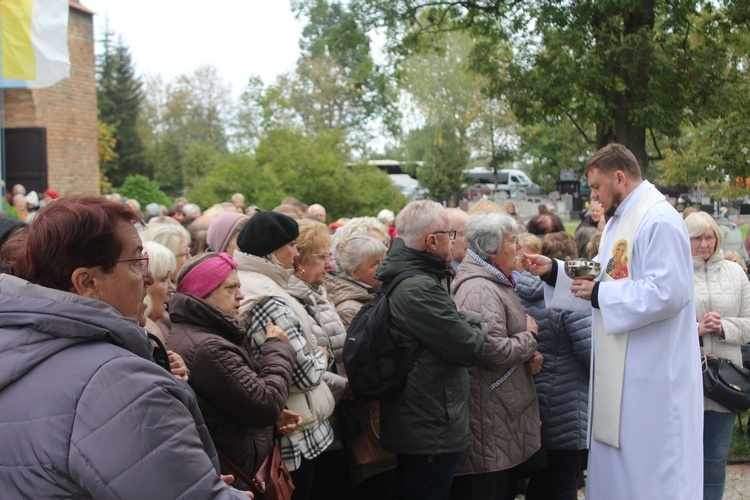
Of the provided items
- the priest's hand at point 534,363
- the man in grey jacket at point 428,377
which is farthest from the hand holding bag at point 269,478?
the priest's hand at point 534,363

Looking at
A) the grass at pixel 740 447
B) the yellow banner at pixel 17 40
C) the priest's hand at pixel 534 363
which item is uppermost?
the yellow banner at pixel 17 40

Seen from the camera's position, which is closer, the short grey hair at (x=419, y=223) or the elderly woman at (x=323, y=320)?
the short grey hair at (x=419, y=223)

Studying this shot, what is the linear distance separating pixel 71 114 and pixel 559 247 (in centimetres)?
2207

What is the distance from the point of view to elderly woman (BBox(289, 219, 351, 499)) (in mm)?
4469

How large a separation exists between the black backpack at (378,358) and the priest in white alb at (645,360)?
1023 mm

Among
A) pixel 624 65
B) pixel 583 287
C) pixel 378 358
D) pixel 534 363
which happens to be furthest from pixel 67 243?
pixel 624 65

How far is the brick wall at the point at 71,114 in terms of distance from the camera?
23077 millimetres

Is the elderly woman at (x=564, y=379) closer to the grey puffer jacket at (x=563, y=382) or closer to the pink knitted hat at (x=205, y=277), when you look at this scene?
the grey puffer jacket at (x=563, y=382)

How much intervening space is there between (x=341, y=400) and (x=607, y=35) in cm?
720

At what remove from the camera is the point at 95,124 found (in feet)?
83.8

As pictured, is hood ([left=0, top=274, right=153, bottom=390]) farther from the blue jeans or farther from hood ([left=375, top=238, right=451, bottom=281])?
the blue jeans

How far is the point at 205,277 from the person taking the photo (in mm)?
3576

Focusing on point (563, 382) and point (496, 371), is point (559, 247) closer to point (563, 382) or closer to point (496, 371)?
point (563, 382)

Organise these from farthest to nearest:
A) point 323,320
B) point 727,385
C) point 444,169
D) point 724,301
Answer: point 444,169 → point 724,301 → point 727,385 → point 323,320
